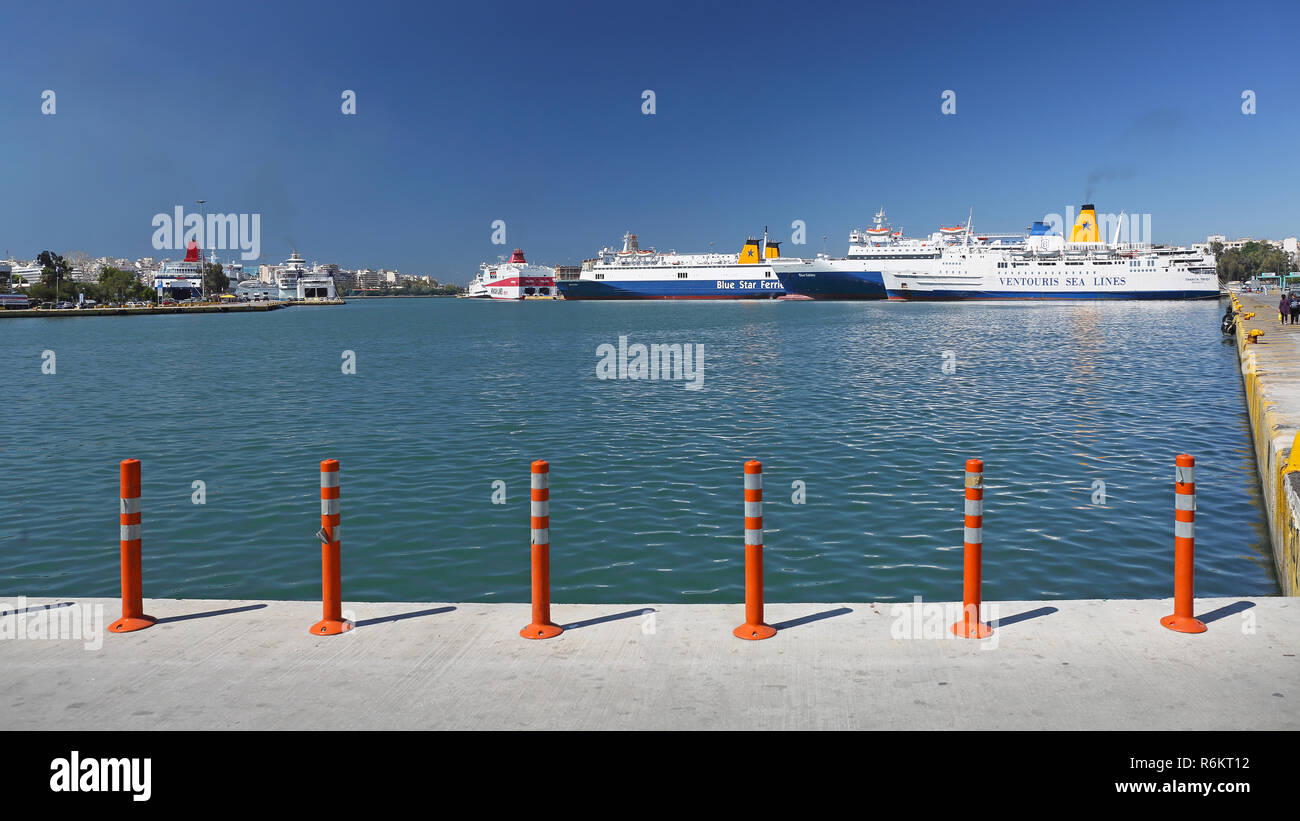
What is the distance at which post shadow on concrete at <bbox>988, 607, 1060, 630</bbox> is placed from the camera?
642cm

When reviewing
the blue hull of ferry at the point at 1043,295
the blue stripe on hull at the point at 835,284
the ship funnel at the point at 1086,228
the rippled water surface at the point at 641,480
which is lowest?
the rippled water surface at the point at 641,480

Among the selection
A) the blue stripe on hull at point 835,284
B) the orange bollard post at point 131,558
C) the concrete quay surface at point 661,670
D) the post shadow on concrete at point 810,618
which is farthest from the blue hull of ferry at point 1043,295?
the orange bollard post at point 131,558

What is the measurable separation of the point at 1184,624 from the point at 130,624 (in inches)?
271

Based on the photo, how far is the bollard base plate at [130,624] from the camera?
6.43 meters

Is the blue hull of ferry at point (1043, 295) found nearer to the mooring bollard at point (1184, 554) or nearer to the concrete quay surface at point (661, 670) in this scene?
the mooring bollard at point (1184, 554)

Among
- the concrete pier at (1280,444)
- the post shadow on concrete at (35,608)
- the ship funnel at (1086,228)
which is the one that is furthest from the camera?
the ship funnel at (1086,228)

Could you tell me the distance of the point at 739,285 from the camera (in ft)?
518

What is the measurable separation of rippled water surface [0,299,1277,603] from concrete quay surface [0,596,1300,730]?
283 cm

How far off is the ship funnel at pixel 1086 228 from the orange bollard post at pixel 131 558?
13546cm

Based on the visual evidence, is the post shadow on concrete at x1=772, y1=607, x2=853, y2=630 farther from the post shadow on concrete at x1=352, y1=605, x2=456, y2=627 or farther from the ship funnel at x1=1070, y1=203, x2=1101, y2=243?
the ship funnel at x1=1070, y1=203, x2=1101, y2=243

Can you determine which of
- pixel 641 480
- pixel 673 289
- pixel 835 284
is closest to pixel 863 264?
pixel 835 284
